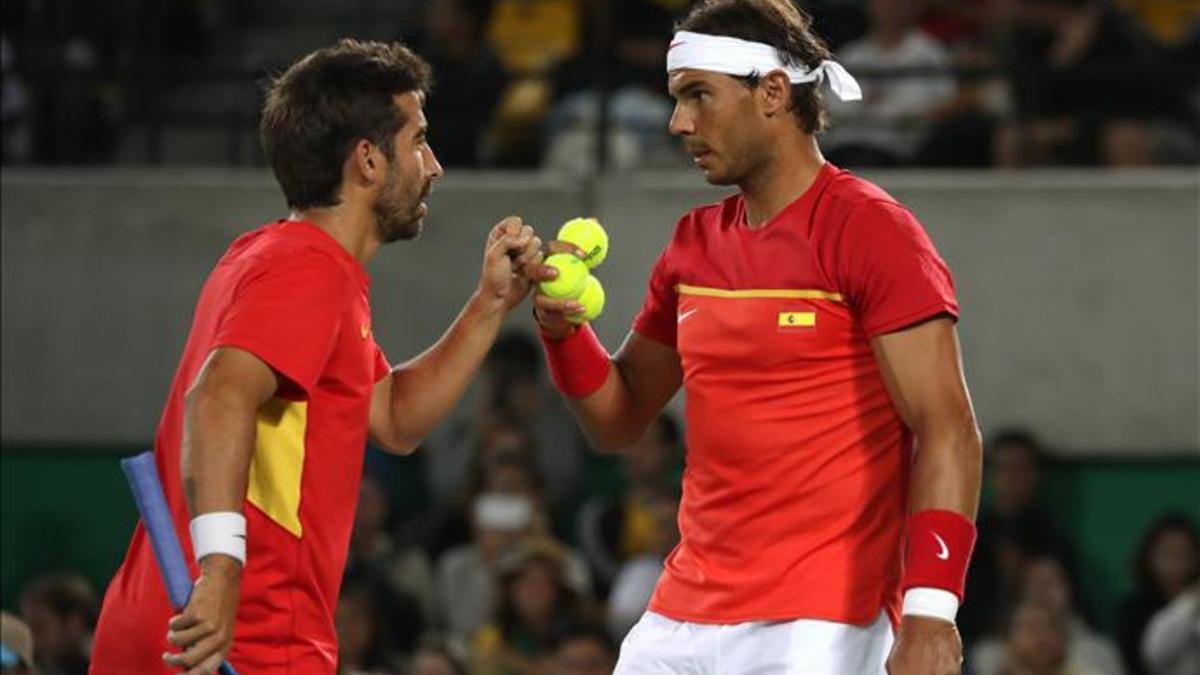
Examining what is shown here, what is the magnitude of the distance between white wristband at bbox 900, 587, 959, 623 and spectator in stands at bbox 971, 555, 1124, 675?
4502 mm

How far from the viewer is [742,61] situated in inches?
225

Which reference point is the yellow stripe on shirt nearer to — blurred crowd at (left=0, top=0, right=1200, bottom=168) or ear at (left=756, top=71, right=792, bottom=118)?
ear at (left=756, top=71, right=792, bottom=118)

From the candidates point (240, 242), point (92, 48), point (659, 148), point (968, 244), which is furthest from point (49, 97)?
point (240, 242)

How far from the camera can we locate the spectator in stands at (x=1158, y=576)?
33.2 ft

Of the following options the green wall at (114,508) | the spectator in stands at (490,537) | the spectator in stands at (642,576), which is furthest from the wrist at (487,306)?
the green wall at (114,508)

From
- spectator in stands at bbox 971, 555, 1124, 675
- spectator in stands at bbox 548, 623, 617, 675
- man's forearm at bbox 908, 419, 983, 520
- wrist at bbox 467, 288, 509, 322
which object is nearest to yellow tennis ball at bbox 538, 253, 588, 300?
wrist at bbox 467, 288, 509, 322

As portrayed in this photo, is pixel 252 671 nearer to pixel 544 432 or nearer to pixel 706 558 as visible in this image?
pixel 706 558

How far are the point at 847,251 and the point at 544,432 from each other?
5593 mm

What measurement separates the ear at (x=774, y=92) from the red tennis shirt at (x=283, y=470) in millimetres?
1022

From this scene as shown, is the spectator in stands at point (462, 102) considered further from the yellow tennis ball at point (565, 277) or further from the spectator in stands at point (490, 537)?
the yellow tennis ball at point (565, 277)

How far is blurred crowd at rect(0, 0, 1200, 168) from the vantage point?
36.8ft

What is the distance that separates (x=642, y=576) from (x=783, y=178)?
4.40 m

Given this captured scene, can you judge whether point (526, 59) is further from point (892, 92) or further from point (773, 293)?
point (773, 293)

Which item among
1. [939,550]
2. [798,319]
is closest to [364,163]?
[798,319]
